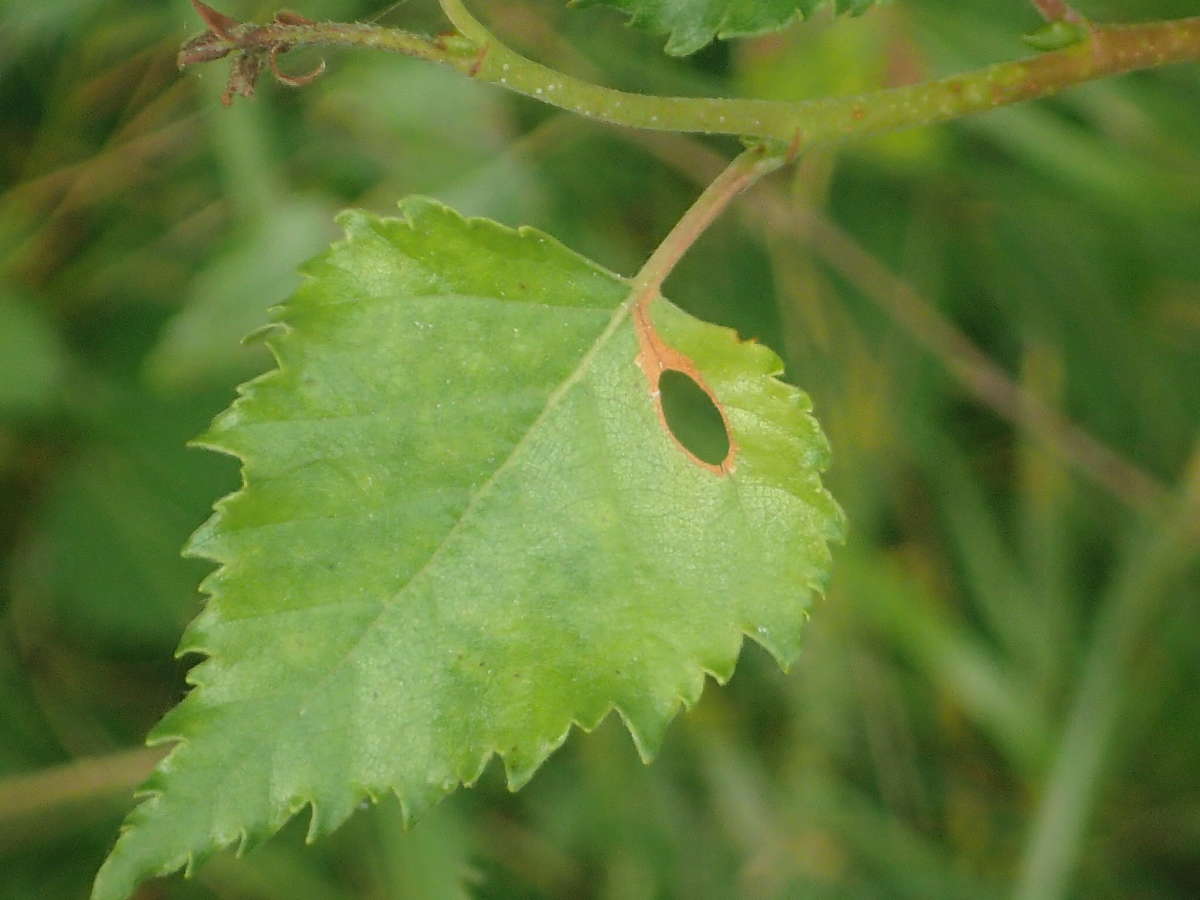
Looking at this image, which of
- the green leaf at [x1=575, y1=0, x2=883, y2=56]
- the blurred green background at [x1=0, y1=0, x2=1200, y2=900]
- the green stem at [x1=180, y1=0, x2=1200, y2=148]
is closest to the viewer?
the green stem at [x1=180, y1=0, x2=1200, y2=148]

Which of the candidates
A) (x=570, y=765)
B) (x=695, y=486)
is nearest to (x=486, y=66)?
(x=695, y=486)

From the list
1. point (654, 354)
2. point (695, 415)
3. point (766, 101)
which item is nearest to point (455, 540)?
point (654, 354)

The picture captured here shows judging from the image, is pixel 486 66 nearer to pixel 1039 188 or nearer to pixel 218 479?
pixel 218 479

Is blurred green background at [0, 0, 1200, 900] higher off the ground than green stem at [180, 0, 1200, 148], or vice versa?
green stem at [180, 0, 1200, 148]

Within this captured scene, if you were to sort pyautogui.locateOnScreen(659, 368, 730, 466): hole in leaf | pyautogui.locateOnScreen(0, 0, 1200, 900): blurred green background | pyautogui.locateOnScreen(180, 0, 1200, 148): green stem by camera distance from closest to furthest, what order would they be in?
pyautogui.locateOnScreen(180, 0, 1200, 148): green stem
pyautogui.locateOnScreen(0, 0, 1200, 900): blurred green background
pyautogui.locateOnScreen(659, 368, 730, 466): hole in leaf

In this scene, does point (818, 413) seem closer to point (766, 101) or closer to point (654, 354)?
point (654, 354)

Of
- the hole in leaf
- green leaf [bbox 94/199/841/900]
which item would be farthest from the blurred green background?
green leaf [bbox 94/199/841/900]

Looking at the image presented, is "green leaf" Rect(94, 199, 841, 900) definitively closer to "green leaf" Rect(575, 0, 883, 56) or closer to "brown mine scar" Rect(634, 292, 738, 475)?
"brown mine scar" Rect(634, 292, 738, 475)
